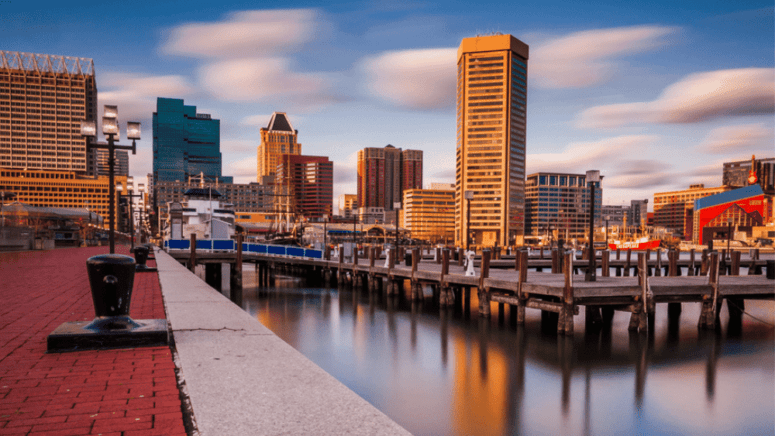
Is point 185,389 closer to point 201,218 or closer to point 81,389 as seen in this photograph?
point 81,389

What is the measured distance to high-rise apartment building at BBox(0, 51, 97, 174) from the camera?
185125 millimetres

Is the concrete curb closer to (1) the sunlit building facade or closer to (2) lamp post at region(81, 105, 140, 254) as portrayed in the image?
(2) lamp post at region(81, 105, 140, 254)

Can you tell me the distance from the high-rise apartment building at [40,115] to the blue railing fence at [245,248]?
180 meters

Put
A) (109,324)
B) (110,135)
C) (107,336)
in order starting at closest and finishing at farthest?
(107,336) < (109,324) < (110,135)

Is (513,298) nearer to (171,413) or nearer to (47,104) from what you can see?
(171,413)

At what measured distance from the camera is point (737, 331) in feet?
67.2

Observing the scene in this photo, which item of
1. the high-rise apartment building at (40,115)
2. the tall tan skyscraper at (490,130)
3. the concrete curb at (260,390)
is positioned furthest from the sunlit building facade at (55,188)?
the concrete curb at (260,390)

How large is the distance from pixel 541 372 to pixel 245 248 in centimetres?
3065

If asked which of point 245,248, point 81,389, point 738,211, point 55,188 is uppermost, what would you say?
point 55,188

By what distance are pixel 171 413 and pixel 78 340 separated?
2861 millimetres

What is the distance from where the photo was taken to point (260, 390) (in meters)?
3.91

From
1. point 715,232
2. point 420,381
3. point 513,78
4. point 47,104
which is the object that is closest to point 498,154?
point 513,78

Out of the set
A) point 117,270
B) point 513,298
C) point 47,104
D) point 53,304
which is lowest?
point 513,298

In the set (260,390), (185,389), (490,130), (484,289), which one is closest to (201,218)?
(484,289)
